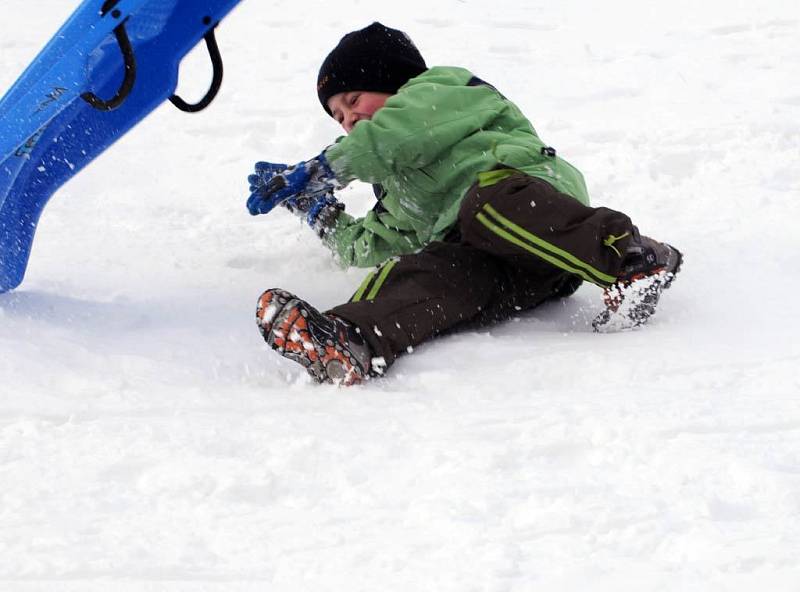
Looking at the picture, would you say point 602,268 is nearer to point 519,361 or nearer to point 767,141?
point 519,361

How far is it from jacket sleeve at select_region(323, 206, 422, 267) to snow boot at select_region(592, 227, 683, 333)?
0.73 meters

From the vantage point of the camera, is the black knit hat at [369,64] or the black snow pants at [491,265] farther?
the black knit hat at [369,64]

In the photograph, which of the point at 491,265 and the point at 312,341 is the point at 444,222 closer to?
the point at 491,265

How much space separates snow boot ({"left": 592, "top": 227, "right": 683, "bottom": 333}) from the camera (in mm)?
2367

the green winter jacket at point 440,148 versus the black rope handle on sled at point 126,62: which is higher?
the black rope handle on sled at point 126,62

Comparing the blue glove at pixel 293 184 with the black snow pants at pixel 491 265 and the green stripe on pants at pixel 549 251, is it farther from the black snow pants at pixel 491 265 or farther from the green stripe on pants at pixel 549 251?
the green stripe on pants at pixel 549 251

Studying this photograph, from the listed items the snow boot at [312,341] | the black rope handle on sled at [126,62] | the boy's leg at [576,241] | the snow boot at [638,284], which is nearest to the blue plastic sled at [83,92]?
the black rope handle on sled at [126,62]

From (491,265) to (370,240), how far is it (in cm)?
62

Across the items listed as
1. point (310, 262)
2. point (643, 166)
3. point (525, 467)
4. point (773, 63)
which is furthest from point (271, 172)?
point (773, 63)

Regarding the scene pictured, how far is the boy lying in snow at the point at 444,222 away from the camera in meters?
2.22

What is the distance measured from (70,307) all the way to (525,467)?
1468 mm

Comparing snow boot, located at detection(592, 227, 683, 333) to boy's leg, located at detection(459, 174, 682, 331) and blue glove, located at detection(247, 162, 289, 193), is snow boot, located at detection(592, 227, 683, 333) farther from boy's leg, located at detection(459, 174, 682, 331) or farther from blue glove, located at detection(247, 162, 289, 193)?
Answer: blue glove, located at detection(247, 162, 289, 193)

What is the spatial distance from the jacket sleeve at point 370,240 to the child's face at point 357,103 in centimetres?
31

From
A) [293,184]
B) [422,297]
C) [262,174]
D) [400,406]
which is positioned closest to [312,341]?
[400,406]
